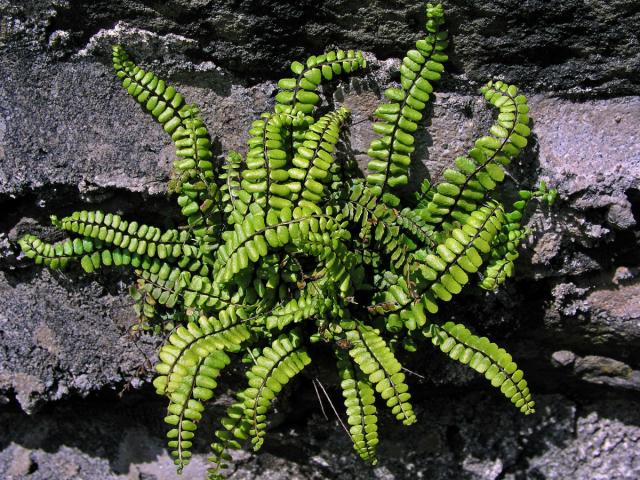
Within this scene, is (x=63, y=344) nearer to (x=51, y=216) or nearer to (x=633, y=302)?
(x=51, y=216)

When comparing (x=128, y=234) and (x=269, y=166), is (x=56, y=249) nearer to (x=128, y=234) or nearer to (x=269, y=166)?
(x=128, y=234)

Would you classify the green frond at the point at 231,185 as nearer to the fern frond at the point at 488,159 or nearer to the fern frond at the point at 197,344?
the fern frond at the point at 197,344

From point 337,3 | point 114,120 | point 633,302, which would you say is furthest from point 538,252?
point 114,120

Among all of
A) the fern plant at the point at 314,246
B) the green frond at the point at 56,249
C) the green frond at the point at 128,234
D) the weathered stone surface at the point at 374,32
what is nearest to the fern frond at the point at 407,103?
the fern plant at the point at 314,246

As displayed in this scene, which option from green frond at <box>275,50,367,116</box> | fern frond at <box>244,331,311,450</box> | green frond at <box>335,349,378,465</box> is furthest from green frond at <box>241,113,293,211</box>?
green frond at <box>335,349,378,465</box>

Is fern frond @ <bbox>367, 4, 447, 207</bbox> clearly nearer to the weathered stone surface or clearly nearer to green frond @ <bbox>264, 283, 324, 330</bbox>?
the weathered stone surface

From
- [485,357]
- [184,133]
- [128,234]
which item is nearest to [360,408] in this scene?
[485,357]
